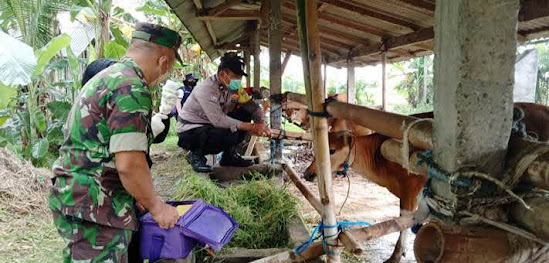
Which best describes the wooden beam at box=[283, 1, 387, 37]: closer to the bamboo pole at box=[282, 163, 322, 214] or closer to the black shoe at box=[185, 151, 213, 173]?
the bamboo pole at box=[282, 163, 322, 214]

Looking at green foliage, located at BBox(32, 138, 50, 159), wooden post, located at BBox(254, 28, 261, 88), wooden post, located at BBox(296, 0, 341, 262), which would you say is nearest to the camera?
wooden post, located at BBox(296, 0, 341, 262)

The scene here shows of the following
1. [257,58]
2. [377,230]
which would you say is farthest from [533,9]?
[257,58]

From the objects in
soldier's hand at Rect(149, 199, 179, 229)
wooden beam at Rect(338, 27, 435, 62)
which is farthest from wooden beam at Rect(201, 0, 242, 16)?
soldier's hand at Rect(149, 199, 179, 229)

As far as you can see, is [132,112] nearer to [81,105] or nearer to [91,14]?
[81,105]

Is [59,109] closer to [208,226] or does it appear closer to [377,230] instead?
[208,226]

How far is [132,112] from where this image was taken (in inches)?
74.0

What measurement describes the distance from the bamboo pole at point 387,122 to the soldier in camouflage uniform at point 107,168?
3.66 feet

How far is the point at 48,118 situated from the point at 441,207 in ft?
26.7

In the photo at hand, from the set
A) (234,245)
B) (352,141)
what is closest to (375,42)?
(352,141)

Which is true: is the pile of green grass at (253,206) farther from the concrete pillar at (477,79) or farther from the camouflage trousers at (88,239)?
the concrete pillar at (477,79)

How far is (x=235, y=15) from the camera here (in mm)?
6121

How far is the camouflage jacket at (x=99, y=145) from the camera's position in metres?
1.91

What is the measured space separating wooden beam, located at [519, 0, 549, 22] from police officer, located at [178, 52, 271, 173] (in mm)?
2660

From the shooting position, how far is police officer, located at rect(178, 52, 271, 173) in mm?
4672
